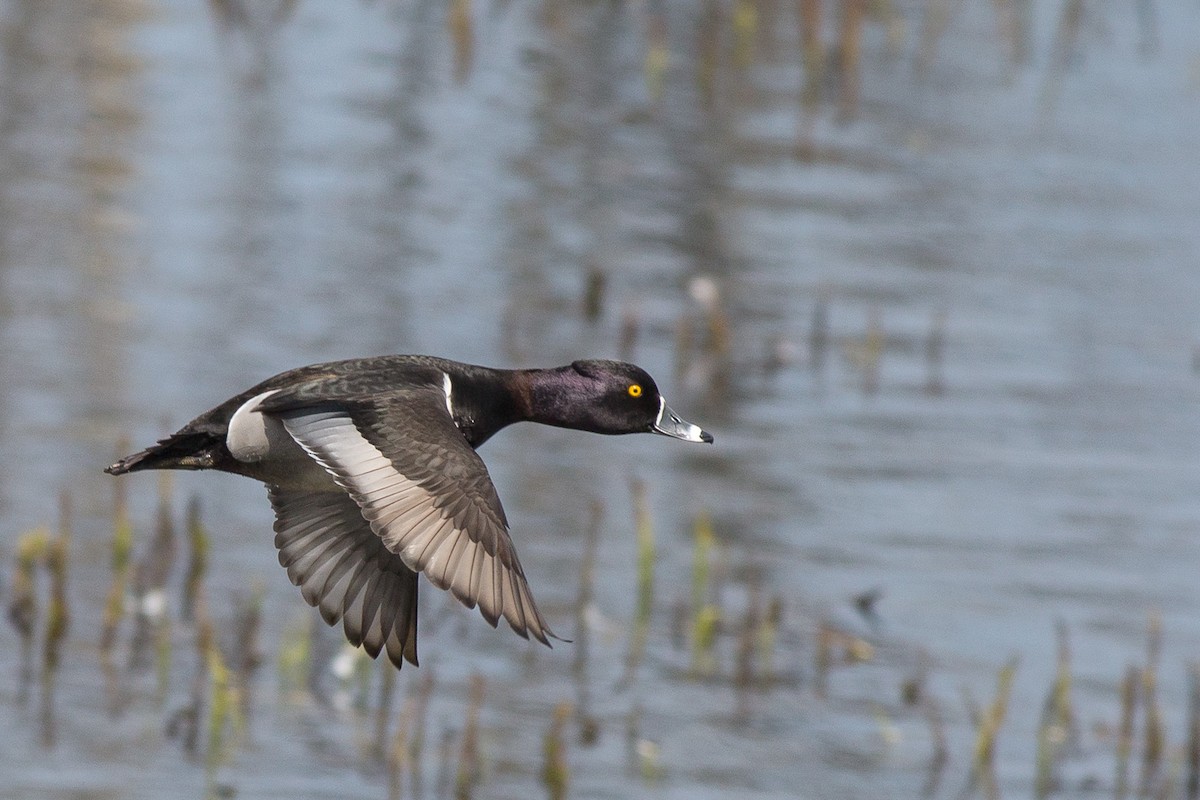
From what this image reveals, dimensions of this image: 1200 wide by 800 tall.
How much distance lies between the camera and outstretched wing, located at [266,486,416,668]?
527 cm

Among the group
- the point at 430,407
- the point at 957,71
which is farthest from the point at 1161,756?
the point at 957,71

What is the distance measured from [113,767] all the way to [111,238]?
5783mm

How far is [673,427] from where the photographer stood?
5.66 meters

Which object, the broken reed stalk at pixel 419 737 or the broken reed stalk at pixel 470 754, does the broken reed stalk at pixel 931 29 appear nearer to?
the broken reed stalk at pixel 419 737

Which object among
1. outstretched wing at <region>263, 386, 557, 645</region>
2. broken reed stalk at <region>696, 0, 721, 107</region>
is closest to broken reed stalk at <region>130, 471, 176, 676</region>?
outstretched wing at <region>263, 386, 557, 645</region>

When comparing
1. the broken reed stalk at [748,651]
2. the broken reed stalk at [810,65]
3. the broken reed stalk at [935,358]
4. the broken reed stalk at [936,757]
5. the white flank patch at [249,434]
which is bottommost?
the broken reed stalk at [936,757]

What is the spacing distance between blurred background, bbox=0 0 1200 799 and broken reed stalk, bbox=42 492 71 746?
25mm

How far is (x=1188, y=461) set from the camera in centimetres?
1104

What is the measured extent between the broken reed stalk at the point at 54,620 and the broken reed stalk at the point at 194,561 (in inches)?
17.0

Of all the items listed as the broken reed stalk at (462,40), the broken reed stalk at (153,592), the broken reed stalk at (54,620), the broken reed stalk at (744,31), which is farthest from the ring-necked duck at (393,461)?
the broken reed stalk at (744,31)

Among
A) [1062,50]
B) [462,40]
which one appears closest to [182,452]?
[462,40]

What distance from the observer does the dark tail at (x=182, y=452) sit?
4793 mm

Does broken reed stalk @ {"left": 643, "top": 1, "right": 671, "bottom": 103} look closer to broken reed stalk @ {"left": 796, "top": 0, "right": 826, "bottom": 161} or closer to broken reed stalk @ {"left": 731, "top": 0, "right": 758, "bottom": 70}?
broken reed stalk @ {"left": 731, "top": 0, "right": 758, "bottom": 70}

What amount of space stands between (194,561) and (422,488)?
3545 mm
